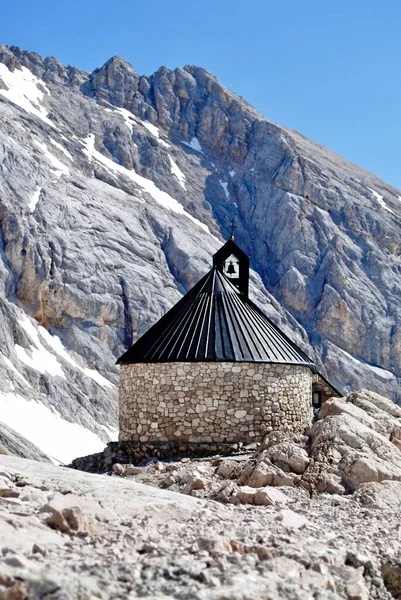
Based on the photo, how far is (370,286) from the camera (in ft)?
359

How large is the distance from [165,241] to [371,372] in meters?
30.8

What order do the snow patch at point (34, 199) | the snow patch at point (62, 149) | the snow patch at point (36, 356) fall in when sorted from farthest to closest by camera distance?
the snow patch at point (62, 149) → the snow patch at point (34, 199) → the snow patch at point (36, 356)

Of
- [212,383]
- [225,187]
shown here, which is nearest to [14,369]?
[212,383]

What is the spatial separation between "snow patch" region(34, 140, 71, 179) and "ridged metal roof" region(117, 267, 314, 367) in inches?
2969

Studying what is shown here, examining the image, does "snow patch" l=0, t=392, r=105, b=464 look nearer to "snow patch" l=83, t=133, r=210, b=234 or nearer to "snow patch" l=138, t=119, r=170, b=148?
"snow patch" l=83, t=133, r=210, b=234

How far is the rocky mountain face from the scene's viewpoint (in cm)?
7400

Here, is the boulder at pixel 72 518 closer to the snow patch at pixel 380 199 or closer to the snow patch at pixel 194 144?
the snow patch at pixel 380 199

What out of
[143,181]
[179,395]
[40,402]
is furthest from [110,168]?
[179,395]

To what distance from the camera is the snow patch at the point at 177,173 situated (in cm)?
11994

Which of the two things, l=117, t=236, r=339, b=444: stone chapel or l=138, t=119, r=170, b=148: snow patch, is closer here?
l=117, t=236, r=339, b=444: stone chapel

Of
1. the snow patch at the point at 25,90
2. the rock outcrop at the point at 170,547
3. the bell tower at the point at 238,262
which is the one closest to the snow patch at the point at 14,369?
the bell tower at the point at 238,262

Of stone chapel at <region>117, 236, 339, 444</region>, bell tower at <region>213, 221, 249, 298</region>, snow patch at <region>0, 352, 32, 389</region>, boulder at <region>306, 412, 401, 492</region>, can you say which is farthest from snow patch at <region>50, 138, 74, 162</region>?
boulder at <region>306, 412, 401, 492</region>

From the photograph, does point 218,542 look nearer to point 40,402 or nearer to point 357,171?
point 40,402

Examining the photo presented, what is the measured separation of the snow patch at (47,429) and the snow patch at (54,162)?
39700 millimetres
